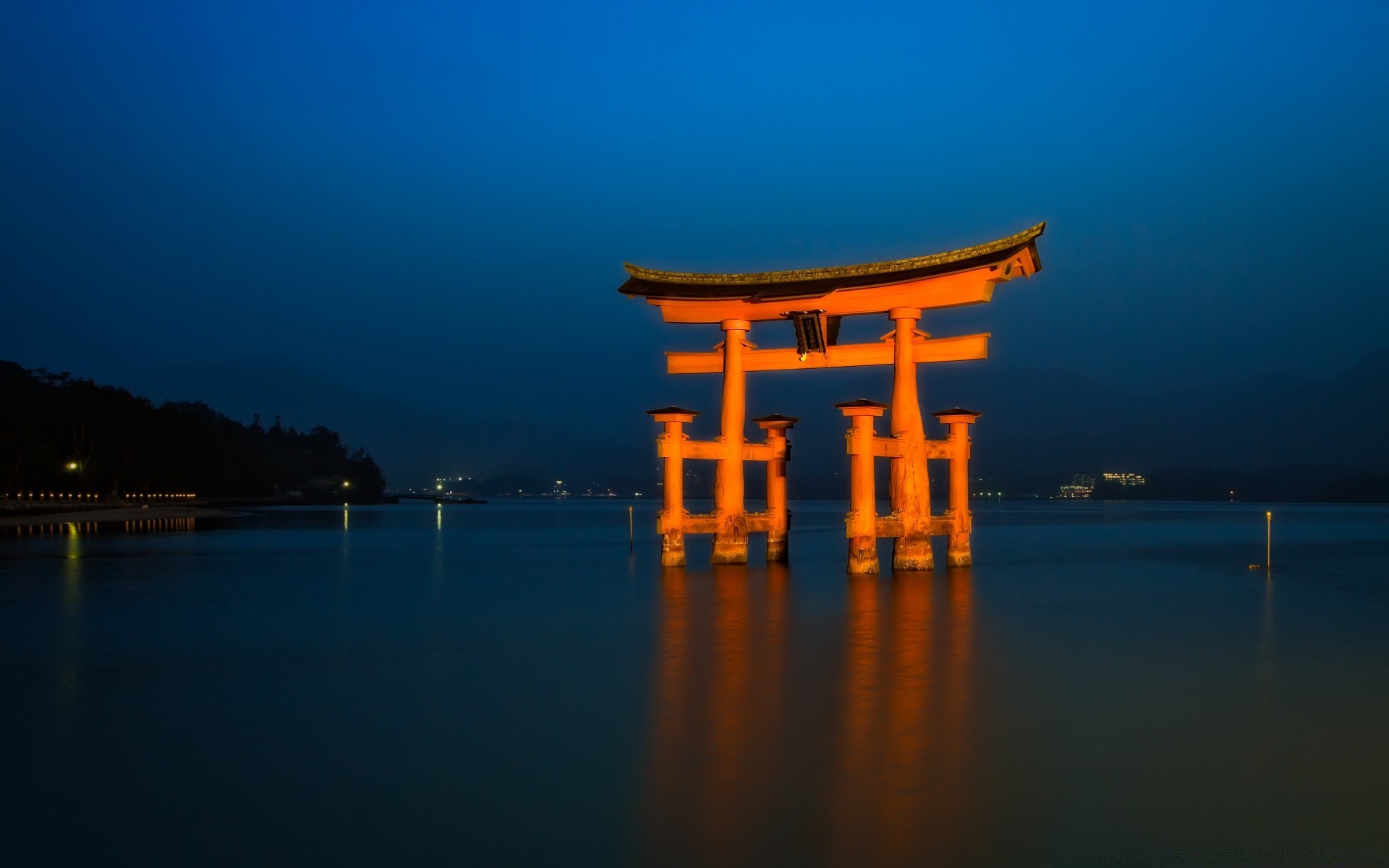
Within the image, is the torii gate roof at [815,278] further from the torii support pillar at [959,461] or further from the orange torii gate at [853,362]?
the torii support pillar at [959,461]

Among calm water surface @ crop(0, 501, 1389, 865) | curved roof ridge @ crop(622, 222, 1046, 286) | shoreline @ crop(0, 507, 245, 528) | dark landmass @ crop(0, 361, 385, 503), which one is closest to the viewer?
calm water surface @ crop(0, 501, 1389, 865)

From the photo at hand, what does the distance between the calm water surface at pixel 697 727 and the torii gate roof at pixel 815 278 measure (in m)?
5.91

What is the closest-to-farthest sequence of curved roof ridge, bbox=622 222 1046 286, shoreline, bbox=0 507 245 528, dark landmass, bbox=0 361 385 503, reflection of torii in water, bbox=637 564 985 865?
reflection of torii in water, bbox=637 564 985 865
curved roof ridge, bbox=622 222 1046 286
shoreline, bbox=0 507 245 528
dark landmass, bbox=0 361 385 503

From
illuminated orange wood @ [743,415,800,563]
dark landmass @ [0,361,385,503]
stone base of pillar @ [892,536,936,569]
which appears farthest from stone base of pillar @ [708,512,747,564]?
dark landmass @ [0,361,385,503]

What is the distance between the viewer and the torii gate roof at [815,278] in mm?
19062

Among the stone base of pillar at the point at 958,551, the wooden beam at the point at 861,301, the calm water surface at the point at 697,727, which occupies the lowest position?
the calm water surface at the point at 697,727

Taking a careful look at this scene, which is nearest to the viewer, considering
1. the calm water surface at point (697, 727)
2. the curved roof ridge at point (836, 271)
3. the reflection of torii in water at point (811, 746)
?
the reflection of torii in water at point (811, 746)

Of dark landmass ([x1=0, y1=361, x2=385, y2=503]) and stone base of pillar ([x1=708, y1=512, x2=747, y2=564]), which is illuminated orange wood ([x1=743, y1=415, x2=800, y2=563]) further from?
dark landmass ([x1=0, y1=361, x2=385, y2=503])

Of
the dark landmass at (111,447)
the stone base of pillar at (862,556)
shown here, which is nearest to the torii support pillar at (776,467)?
the stone base of pillar at (862,556)

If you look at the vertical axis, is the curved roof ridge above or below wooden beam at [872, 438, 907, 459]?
above

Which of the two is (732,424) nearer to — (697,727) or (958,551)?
(958,551)

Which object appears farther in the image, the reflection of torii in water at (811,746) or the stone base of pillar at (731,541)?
the stone base of pillar at (731,541)

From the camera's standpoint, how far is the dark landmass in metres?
62.8

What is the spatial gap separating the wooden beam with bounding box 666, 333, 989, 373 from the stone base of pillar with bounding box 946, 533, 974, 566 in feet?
15.3
